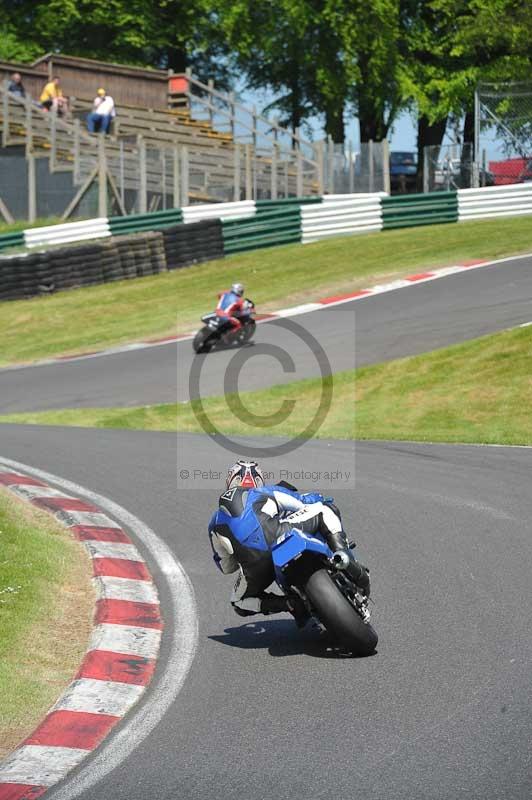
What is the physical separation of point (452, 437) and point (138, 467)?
4249mm

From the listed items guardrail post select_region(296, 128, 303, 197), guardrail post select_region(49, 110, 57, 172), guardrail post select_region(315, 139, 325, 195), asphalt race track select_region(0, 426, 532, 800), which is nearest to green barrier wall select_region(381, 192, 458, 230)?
guardrail post select_region(315, 139, 325, 195)

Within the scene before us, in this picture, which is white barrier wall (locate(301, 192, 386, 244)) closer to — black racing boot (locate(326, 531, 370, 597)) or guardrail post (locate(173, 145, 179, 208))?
guardrail post (locate(173, 145, 179, 208))

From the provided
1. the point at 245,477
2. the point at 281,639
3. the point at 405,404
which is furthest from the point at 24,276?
the point at 281,639

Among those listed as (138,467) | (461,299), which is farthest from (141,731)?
(461,299)

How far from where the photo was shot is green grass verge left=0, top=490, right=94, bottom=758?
6.07m

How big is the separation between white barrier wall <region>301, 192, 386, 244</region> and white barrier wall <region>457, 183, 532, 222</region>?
2.30m

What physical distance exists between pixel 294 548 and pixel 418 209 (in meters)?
27.2

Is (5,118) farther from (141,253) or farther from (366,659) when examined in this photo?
(366,659)

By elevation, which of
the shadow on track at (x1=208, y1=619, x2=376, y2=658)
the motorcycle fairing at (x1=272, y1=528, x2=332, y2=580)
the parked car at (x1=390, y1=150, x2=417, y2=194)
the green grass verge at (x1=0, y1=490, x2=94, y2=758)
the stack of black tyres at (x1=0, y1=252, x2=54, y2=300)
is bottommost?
the shadow on track at (x1=208, y1=619, x2=376, y2=658)

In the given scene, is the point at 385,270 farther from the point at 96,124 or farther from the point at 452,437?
the point at 452,437

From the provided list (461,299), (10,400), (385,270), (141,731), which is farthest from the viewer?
(385,270)

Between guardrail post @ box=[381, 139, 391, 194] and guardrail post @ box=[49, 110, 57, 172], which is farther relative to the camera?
guardrail post @ box=[381, 139, 391, 194]

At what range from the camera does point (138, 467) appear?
42.7ft

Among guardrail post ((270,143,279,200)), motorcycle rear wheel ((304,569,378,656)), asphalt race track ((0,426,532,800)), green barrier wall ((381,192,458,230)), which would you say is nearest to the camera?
asphalt race track ((0,426,532,800))
